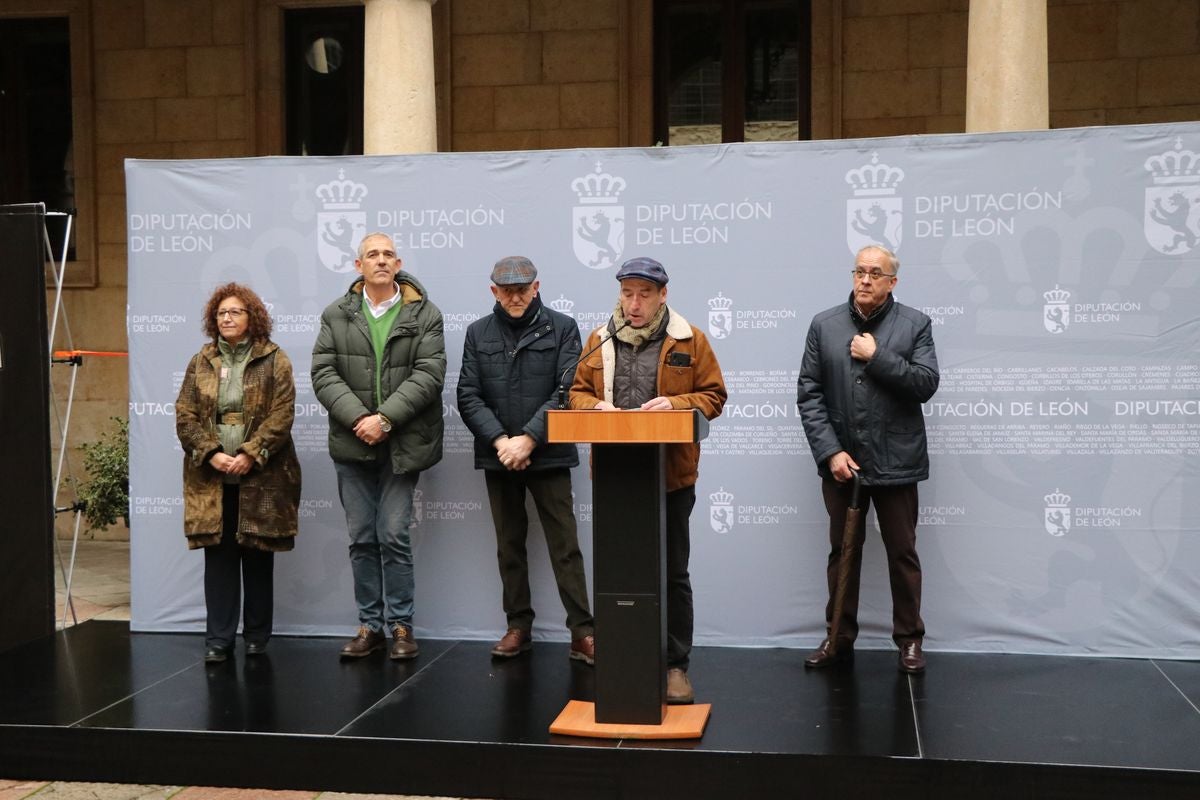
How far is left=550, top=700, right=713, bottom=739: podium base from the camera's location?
4.87 meters

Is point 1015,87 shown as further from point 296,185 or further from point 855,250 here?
point 296,185

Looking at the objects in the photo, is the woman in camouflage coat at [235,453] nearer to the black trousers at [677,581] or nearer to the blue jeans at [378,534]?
the blue jeans at [378,534]

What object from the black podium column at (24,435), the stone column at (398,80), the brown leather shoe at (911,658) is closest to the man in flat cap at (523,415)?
the brown leather shoe at (911,658)

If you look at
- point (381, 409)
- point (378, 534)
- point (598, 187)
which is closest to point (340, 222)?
point (381, 409)

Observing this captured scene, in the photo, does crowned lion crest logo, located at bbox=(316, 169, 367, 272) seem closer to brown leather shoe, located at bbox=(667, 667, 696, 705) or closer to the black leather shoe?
the black leather shoe

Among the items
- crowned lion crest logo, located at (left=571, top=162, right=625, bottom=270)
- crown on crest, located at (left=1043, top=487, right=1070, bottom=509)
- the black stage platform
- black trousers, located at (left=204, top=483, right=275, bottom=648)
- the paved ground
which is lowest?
the paved ground

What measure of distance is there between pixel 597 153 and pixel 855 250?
140cm

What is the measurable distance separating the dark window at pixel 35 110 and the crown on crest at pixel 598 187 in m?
7.35

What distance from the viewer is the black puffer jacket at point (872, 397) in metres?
5.80

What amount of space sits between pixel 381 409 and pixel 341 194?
1.40 metres

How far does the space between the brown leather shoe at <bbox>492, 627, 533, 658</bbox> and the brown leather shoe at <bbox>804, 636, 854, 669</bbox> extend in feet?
4.52

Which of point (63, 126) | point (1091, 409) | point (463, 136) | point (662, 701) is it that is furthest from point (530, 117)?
point (662, 701)

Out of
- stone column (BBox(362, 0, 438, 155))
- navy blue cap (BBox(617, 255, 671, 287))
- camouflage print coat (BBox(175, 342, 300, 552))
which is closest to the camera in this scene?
navy blue cap (BBox(617, 255, 671, 287))

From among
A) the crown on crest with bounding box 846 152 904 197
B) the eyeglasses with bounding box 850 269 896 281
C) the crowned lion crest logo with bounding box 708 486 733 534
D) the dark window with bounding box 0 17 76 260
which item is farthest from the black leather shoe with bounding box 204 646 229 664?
the dark window with bounding box 0 17 76 260
